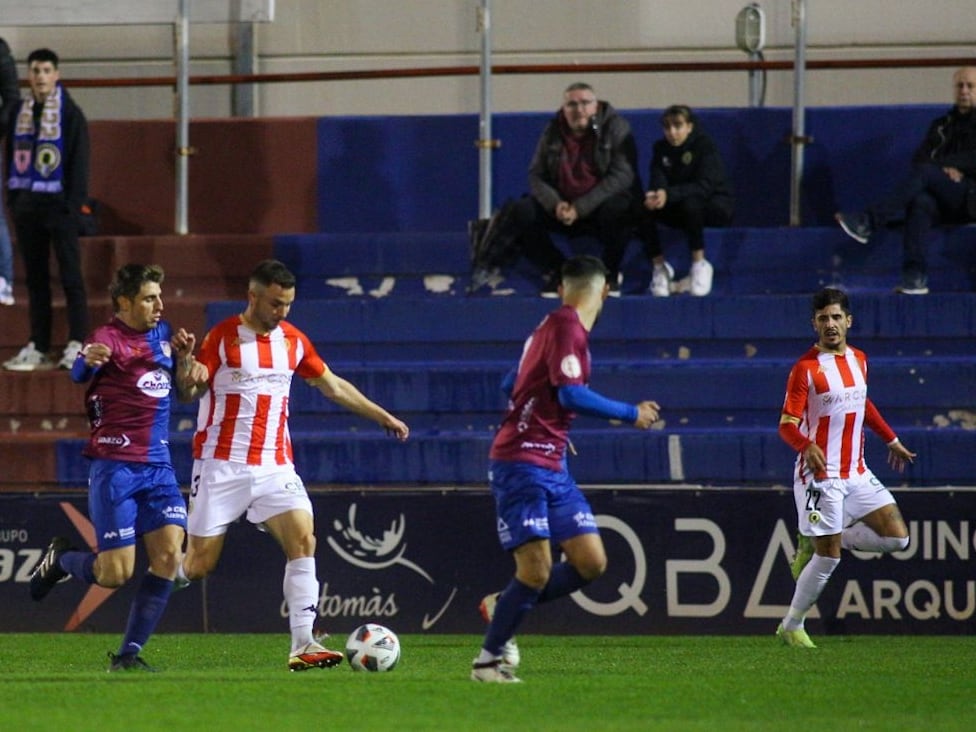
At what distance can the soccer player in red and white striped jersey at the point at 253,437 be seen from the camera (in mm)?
8008

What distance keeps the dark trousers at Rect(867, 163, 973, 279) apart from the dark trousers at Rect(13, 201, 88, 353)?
5717 mm

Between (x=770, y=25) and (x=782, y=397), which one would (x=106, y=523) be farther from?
(x=770, y=25)

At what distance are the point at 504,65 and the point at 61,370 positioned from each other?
457 centimetres

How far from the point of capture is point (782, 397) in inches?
475

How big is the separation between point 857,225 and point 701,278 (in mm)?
1187

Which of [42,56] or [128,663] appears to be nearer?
[128,663]

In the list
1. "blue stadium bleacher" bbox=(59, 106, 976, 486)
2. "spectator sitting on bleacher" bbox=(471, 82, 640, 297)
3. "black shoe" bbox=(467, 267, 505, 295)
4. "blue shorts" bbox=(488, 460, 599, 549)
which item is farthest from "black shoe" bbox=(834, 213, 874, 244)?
"blue shorts" bbox=(488, 460, 599, 549)

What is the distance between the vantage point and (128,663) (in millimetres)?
8039

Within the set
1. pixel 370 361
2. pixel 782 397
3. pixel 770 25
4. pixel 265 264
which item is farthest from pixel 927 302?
pixel 265 264

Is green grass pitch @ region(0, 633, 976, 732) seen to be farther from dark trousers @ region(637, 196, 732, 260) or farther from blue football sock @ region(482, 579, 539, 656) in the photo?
dark trousers @ region(637, 196, 732, 260)

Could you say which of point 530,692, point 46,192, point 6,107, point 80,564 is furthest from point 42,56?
point 530,692

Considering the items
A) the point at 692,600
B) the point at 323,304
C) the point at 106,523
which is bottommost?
the point at 692,600

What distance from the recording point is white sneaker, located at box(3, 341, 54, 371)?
12.6 metres

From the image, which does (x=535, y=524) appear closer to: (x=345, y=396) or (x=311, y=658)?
(x=311, y=658)
